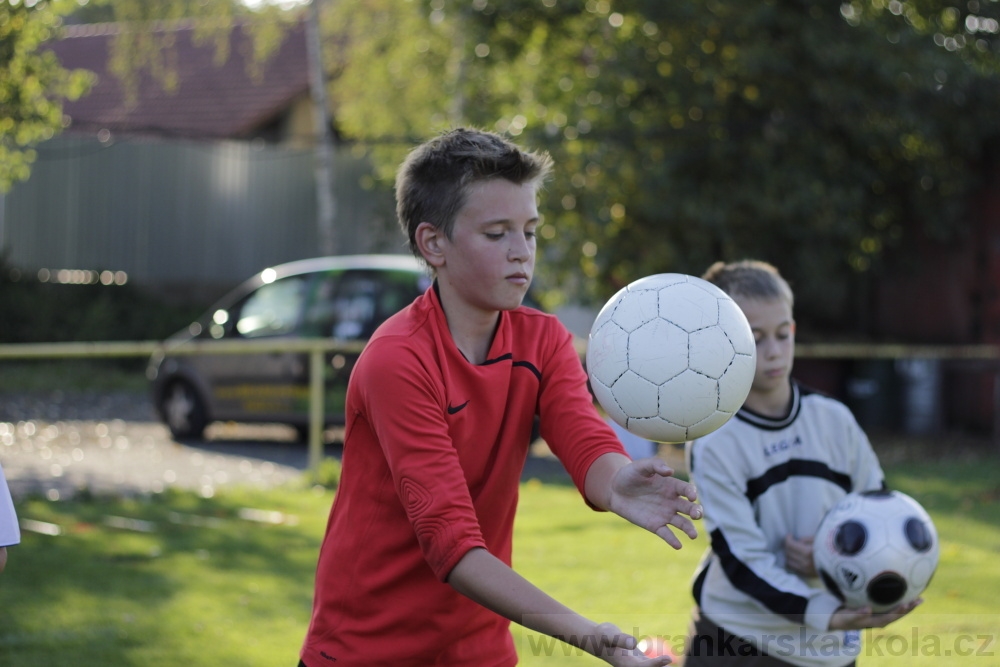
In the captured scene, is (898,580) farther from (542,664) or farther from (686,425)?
(542,664)

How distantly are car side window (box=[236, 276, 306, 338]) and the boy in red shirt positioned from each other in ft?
29.1

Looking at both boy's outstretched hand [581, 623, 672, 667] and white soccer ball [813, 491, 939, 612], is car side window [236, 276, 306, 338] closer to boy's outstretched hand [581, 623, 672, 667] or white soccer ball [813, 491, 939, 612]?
white soccer ball [813, 491, 939, 612]

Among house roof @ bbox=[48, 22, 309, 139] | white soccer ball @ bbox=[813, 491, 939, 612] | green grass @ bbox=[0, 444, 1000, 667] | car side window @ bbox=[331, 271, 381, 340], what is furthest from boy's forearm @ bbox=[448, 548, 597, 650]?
house roof @ bbox=[48, 22, 309, 139]

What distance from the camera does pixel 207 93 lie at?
26.1m

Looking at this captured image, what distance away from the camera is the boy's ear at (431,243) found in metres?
2.83

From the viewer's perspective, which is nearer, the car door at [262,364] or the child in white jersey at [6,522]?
the child in white jersey at [6,522]

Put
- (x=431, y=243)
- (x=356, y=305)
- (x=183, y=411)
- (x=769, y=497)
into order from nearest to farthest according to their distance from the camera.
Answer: (x=431, y=243), (x=769, y=497), (x=356, y=305), (x=183, y=411)

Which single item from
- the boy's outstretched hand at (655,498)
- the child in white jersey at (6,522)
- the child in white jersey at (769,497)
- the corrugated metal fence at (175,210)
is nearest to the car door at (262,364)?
the child in white jersey at (769,497)

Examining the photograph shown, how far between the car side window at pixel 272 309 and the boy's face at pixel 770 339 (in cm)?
845

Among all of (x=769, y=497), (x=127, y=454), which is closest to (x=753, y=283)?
(x=769, y=497)

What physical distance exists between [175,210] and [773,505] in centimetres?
2097

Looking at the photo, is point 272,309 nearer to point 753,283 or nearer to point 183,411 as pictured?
point 183,411

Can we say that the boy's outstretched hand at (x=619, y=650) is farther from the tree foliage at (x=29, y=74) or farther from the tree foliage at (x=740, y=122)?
the tree foliage at (x=740, y=122)

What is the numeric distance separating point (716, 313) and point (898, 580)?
121 cm
